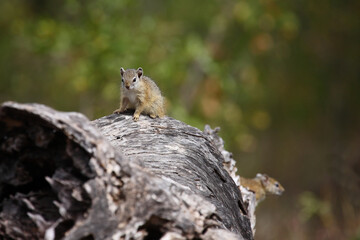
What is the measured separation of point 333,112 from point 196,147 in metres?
10.2

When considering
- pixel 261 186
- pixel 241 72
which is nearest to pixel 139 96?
pixel 261 186

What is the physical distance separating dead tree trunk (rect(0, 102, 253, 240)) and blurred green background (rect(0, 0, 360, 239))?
5380mm

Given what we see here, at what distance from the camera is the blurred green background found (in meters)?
9.06

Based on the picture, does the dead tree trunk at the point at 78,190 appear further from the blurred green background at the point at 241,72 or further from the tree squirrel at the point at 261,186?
the blurred green background at the point at 241,72

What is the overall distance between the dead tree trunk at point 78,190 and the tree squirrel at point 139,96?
6.12 ft

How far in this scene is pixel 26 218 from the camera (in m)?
2.88

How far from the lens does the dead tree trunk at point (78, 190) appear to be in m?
2.71

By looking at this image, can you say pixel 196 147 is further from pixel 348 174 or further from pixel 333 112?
pixel 333 112

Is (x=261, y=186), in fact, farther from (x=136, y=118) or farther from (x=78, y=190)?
(x=78, y=190)

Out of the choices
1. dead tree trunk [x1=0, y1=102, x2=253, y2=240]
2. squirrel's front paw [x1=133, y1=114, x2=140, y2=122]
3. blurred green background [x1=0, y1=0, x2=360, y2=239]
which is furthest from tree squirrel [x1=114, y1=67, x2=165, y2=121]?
blurred green background [x1=0, y1=0, x2=360, y2=239]

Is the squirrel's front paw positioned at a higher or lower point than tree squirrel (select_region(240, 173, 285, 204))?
lower

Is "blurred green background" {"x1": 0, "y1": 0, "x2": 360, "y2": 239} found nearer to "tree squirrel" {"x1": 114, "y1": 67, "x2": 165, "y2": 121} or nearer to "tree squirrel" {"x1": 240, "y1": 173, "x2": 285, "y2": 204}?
"tree squirrel" {"x1": 240, "y1": 173, "x2": 285, "y2": 204}

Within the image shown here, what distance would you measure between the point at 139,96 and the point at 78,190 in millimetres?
2435

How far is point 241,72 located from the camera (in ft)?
38.8
